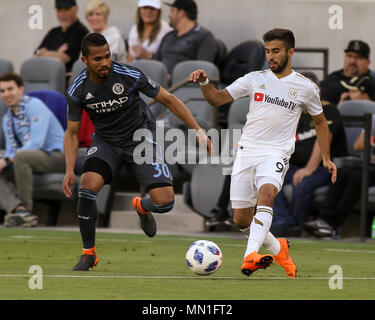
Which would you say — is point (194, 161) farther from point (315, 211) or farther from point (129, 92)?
point (129, 92)

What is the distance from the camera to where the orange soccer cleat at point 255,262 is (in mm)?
8078

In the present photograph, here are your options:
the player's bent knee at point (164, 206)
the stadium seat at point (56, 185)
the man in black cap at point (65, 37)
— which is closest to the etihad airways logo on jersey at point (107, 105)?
the player's bent knee at point (164, 206)

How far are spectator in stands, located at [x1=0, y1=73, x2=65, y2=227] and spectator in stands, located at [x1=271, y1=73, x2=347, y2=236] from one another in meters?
3.46

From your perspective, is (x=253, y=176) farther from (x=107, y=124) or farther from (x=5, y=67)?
(x=5, y=67)

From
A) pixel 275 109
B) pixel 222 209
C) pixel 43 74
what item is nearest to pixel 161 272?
pixel 275 109

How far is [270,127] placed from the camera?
348 inches

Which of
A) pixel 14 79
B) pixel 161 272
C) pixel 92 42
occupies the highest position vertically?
pixel 92 42

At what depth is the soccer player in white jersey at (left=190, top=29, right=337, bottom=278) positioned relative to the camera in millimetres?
8695

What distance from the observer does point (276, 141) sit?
8859mm

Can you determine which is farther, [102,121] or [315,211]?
[315,211]

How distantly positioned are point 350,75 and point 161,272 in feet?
21.9

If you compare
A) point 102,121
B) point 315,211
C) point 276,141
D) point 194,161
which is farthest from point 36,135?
point 276,141

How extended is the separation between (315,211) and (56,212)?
411cm

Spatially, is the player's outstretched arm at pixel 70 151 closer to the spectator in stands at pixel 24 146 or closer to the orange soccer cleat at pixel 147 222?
the orange soccer cleat at pixel 147 222
